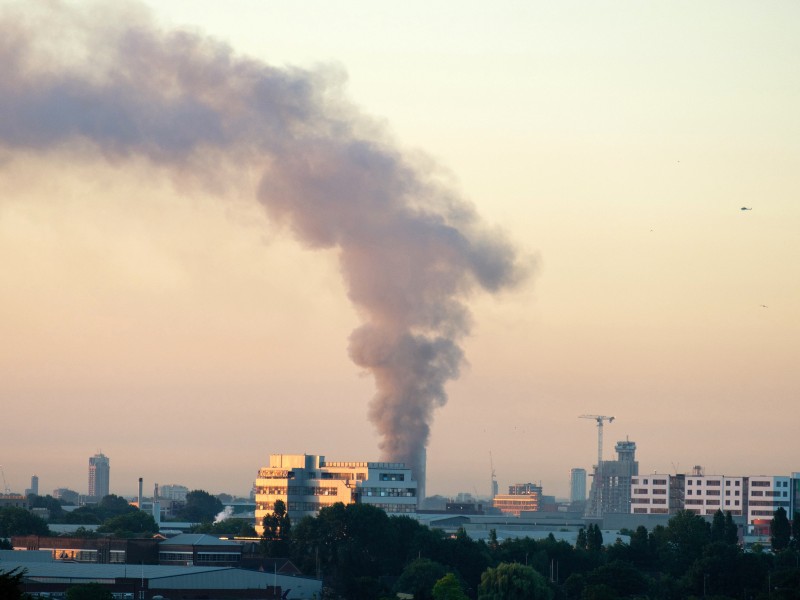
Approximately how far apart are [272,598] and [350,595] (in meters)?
7.31

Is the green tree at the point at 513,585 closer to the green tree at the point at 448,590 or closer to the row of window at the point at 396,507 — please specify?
the green tree at the point at 448,590

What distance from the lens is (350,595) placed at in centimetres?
12462

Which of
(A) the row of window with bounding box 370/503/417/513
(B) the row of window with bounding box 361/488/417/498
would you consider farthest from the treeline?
(A) the row of window with bounding box 370/503/417/513

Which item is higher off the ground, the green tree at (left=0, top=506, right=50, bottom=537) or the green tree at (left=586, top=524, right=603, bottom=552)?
the green tree at (left=586, top=524, right=603, bottom=552)

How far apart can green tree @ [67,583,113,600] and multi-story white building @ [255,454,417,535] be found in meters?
83.5

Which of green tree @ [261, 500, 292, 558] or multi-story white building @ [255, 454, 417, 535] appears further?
multi-story white building @ [255, 454, 417, 535]

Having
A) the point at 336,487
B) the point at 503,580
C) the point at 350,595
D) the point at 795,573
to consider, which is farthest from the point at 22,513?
the point at 795,573

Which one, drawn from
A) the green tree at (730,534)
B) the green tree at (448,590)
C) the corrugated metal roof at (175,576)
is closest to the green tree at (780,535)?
the green tree at (730,534)

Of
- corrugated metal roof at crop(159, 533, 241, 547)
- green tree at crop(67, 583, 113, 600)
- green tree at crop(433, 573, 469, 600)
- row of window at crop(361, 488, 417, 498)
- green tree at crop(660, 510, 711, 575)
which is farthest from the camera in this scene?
row of window at crop(361, 488, 417, 498)

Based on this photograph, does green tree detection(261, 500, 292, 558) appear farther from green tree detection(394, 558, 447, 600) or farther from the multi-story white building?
the multi-story white building

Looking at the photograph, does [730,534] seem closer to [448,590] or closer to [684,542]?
[684,542]

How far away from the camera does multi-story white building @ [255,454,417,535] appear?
188m

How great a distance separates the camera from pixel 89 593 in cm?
10188

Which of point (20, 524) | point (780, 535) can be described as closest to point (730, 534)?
point (780, 535)
